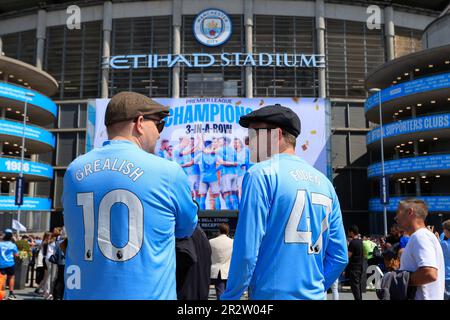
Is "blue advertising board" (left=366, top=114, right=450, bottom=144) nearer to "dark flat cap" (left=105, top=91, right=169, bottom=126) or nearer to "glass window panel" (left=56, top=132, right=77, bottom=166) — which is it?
"glass window panel" (left=56, top=132, right=77, bottom=166)

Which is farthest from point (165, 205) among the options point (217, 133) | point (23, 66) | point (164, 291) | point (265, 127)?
A: point (23, 66)

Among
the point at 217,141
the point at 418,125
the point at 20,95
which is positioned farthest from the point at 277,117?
the point at 20,95

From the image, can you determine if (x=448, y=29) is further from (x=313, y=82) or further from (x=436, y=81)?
(x=313, y=82)

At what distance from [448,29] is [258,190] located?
38.6m

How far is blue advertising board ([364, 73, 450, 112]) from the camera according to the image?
31.5 meters

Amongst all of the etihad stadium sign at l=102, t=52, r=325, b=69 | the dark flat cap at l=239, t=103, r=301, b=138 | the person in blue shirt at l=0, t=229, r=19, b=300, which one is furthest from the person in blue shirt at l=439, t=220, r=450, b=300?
the etihad stadium sign at l=102, t=52, r=325, b=69

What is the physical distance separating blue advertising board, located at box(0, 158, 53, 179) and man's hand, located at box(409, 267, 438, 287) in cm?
3429

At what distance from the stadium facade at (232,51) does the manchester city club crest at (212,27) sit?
473 mm

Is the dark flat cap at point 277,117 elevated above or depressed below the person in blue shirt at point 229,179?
below

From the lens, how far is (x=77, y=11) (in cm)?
4275

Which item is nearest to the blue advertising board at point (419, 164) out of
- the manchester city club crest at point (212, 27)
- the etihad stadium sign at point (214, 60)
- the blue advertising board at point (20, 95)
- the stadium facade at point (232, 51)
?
the stadium facade at point (232, 51)

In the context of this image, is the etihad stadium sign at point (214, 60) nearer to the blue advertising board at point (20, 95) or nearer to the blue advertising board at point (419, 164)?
the blue advertising board at point (20, 95)

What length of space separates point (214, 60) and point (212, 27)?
345cm

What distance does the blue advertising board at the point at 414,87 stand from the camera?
31.5 meters
